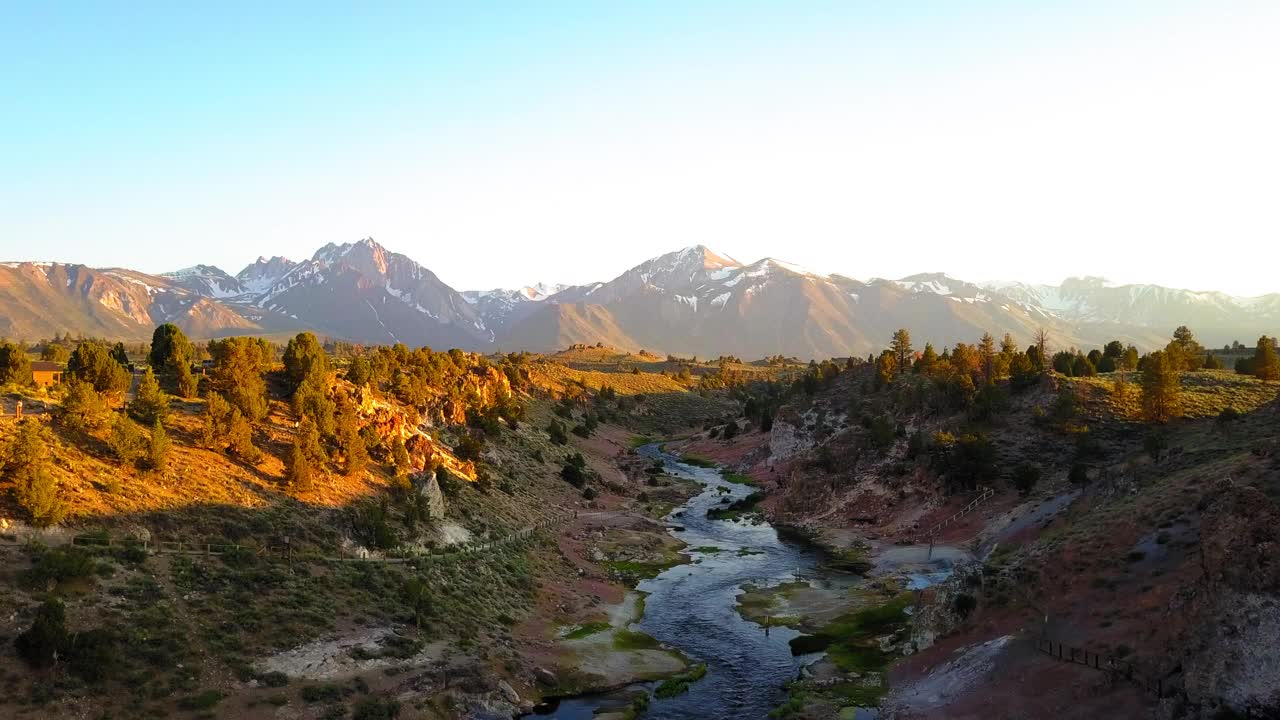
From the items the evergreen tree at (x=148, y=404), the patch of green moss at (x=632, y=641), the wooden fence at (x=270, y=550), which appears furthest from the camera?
the evergreen tree at (x=148, y=404)

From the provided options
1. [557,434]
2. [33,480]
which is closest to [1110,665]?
[33,480]

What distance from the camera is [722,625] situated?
55.6 metres

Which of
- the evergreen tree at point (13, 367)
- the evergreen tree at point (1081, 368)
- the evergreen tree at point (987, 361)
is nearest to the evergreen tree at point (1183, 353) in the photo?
the evergreen tree at point (1081, 368)

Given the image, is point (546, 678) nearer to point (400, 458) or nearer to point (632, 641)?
point (632, 641)

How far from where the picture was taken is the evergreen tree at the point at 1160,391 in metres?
80.1

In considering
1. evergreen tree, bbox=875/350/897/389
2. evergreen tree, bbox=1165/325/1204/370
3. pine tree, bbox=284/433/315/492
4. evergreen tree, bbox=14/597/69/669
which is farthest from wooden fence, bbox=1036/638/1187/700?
evergreen tree, bbox=875/350/897/389

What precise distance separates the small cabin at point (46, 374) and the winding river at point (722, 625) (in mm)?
54280

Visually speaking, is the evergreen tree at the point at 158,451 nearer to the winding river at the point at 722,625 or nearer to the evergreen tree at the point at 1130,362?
the winding river at the point at 722,625

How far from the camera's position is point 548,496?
9031 cm

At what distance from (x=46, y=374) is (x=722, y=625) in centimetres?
6820

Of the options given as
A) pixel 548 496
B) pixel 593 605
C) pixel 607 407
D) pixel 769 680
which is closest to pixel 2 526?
pixel 593 605

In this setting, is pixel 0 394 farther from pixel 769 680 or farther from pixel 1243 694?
pixel 1243 694

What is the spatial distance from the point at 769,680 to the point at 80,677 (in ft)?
119

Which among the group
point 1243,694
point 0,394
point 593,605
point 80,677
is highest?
point 0,394
